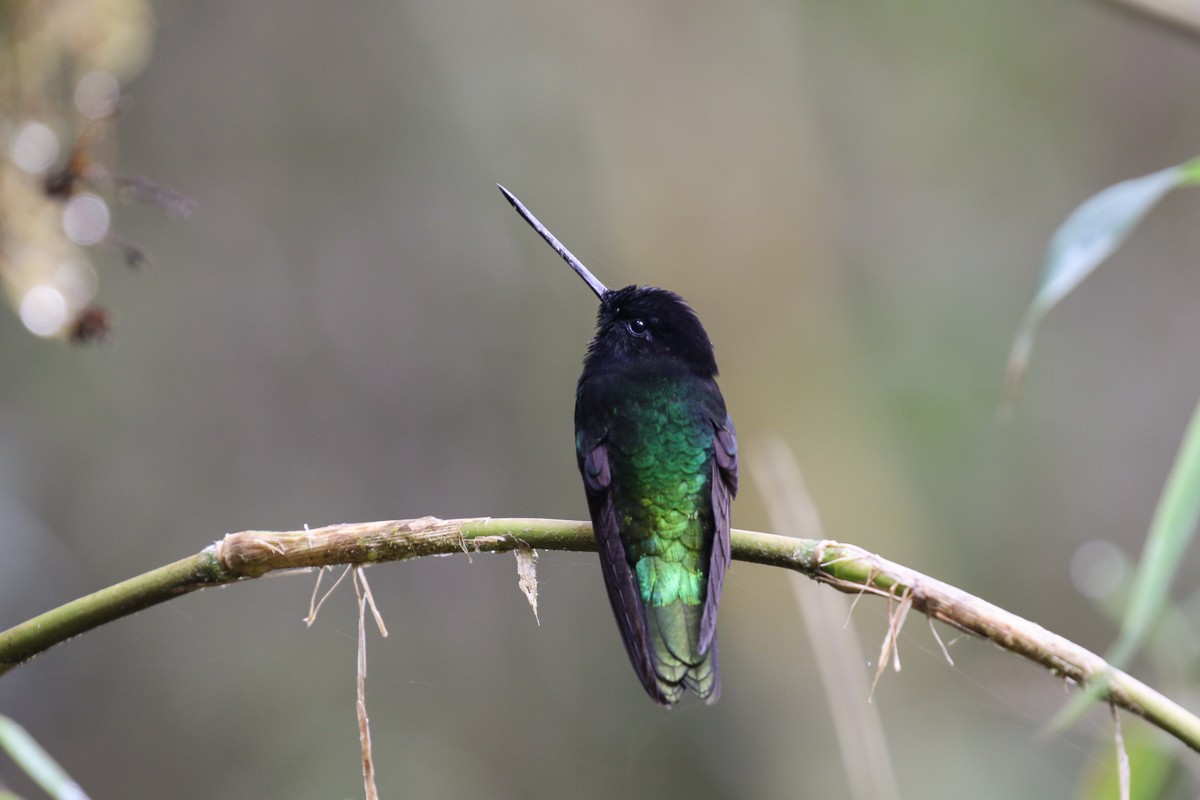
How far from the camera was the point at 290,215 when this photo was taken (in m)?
6.10

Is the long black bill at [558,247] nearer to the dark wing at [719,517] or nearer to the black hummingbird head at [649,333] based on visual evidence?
the black hummingbird head at [649,333]

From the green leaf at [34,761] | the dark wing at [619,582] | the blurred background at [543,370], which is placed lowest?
the green leaf at [34,761]

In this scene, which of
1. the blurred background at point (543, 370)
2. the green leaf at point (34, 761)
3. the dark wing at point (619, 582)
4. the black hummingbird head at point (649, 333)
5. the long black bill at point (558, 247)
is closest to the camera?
the green leaf at point (34, 761)

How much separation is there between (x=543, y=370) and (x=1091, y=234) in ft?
17.0

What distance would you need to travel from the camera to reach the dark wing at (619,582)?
144 cm

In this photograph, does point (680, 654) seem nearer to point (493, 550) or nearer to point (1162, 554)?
point (493, 550)

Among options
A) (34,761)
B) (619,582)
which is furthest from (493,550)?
(34,761)

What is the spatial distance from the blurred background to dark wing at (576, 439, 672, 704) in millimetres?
3279

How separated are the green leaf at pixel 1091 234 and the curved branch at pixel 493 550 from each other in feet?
0.97

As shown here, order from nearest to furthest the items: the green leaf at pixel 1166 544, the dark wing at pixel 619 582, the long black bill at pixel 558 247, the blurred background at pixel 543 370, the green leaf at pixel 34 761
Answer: the green leaf at pixel 1166 544 → the green leaf at pixel 34 761 → the dark wing at pixel 619 582 → the long black bill at pixel 558 247 → the blurred background at pixel 543 370

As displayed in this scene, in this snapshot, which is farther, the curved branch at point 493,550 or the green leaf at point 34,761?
the green leaf at point 34,761

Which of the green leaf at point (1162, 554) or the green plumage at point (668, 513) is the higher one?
the green plumage at point (668, 513)

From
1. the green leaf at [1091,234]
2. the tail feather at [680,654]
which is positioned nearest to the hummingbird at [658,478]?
the tail feather at [680,654]

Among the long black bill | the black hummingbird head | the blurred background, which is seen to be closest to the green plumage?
the black hummingbird head
